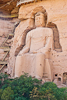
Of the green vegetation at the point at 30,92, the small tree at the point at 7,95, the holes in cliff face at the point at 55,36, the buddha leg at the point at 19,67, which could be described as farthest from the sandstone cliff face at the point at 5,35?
the small tree at the point at 7,95

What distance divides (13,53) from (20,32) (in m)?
1.24

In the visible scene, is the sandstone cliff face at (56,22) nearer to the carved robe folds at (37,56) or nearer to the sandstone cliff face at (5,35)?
the carved robe folds at (37,56)

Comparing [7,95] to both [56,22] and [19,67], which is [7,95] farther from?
[56,22]

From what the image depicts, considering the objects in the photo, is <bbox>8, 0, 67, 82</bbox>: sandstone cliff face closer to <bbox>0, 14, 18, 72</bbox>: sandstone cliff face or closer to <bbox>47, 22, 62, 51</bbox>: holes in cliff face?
<bbox>47, 22, 62, 51</bbox>: holes in cliff face

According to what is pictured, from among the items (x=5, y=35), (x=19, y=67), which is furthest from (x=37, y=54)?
(x=5, y=35)

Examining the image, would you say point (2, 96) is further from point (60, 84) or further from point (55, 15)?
point (55, 15)

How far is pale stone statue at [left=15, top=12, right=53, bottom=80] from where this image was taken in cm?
509

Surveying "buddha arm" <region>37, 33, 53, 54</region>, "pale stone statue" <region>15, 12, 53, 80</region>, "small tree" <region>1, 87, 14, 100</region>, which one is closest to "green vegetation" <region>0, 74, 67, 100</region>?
"small tree" <region>1, 87, 14, 100</region>

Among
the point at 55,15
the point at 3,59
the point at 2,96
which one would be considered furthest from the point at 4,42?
the point at 2,96

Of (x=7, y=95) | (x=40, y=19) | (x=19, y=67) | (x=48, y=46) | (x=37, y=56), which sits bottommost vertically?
(x=7, y=95)

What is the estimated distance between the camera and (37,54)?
205 inches

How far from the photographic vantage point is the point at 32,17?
6859mm

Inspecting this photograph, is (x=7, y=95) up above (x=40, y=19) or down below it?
below

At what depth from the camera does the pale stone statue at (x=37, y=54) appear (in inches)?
200
